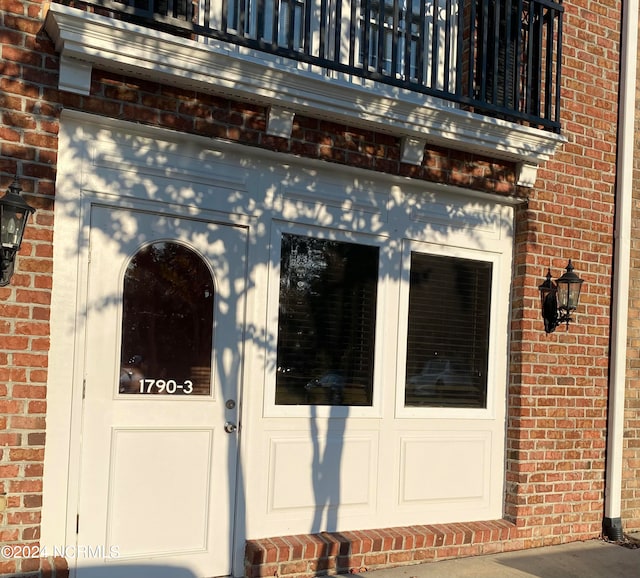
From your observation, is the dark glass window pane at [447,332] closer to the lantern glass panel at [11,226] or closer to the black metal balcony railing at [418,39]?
the black metal balcony railing at [418,39]

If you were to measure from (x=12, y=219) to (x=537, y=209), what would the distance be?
3985mm

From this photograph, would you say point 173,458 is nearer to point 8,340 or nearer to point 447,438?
point 8,340

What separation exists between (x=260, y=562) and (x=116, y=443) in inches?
46.6

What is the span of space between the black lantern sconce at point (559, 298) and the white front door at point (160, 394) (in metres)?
2.53

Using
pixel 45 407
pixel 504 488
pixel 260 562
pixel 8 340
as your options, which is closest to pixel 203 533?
pixel 260 562

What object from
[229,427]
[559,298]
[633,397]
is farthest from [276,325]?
[633,397]

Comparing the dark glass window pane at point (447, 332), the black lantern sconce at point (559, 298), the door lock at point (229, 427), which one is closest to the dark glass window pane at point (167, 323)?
the door lock at point (229, 427)

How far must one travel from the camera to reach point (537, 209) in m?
5.99

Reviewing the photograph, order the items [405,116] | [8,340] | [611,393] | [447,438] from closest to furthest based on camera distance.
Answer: [8,340] → [405,116] → [447,438] → [611,393]

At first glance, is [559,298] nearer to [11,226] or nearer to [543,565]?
[543,565]

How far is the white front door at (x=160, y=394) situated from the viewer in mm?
4410

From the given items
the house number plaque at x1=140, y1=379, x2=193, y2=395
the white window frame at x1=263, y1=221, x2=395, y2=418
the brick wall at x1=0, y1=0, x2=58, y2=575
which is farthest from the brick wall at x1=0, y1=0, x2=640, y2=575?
the house number plaque at x1=140, y1=379, x2=193, y2=395

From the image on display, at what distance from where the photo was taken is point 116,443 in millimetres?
4445

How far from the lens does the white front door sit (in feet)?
14.5
